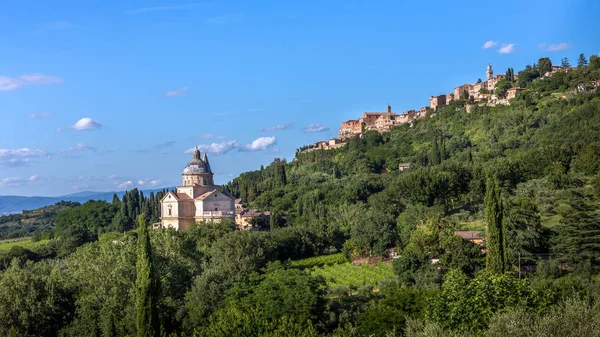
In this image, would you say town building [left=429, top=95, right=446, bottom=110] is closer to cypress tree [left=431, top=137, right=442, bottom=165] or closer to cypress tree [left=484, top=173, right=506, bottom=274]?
cypress tree [left=431, top=137, right=442, bottom=165]

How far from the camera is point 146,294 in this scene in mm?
25297

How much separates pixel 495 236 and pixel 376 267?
12.0 metres

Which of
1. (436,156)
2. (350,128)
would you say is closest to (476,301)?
(436,156)

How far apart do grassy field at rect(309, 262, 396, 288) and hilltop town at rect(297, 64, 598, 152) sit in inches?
2195

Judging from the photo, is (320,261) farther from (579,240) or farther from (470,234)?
(579,240)

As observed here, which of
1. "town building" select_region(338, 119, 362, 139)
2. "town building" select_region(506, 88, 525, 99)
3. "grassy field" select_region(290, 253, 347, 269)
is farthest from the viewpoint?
"town building" select_region(338, 119, 362, 139)

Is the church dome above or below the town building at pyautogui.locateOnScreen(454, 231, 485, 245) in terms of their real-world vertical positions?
above

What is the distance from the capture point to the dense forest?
22781 mm

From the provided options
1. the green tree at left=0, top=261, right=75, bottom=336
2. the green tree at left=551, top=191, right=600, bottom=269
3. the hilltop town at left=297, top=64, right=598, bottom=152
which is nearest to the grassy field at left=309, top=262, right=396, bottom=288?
the green tree at left=551, top=191, right=600, bottom=269

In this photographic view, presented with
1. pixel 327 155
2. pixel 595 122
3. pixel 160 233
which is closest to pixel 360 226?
pixel 160 233

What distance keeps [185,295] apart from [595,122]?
46.0 meters

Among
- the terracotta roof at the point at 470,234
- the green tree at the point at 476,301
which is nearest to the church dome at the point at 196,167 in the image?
the terracotta roof at the point at 470,234

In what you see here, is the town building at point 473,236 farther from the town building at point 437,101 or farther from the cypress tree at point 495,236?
the town building at point 437,101

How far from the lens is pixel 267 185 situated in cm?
8462
